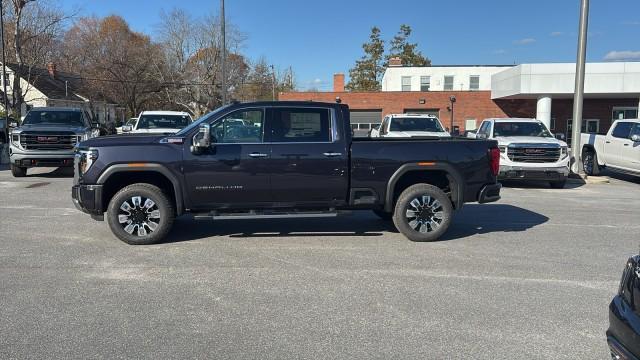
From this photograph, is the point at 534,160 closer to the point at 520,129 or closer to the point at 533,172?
the point at 533,172

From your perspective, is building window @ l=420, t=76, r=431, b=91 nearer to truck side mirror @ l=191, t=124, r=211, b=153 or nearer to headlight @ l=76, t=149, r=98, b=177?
truck side mirror @ l=191, t=124, r=211, b=153

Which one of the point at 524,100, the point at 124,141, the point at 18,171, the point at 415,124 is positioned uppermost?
the point at 524,100

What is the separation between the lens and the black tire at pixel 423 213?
729 cm

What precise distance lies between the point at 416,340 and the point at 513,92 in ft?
106

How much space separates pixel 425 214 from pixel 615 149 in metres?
10.7

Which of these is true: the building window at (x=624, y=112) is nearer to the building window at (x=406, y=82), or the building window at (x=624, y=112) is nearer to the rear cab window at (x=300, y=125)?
the building window at (x=406, y=82)

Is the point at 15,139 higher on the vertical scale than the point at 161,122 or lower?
lower

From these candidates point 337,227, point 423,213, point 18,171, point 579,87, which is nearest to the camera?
point 423,213

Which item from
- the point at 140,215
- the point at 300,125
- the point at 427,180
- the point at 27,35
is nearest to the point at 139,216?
the point at 140,215

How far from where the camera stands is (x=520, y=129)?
1521 cm

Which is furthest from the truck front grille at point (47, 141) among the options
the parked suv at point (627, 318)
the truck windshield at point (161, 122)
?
the parked suv at point (627, 318)

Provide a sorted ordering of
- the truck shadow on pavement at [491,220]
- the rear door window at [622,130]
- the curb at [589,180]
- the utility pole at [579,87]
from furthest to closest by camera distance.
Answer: the utility pole at [579,87] < the curb at [589,180] < the rear door window at [622,130] < the truck shadow on pavement at [491,220]

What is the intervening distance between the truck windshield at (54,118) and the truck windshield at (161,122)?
70.6 inches

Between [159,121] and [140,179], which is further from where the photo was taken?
[159,121]
